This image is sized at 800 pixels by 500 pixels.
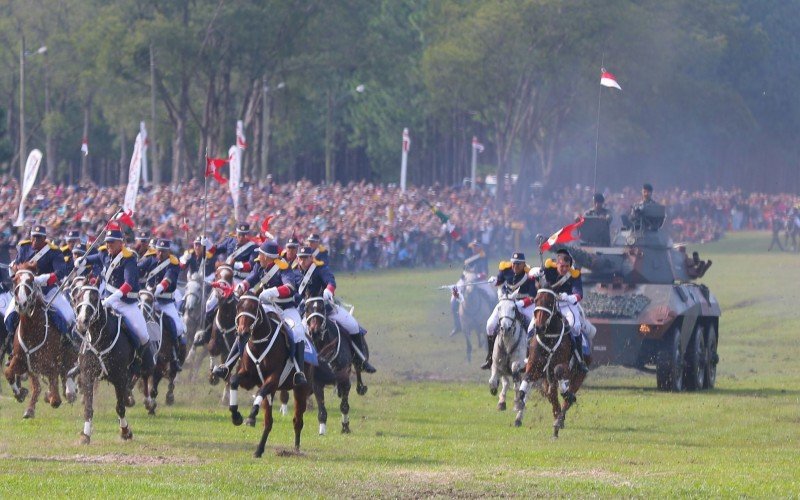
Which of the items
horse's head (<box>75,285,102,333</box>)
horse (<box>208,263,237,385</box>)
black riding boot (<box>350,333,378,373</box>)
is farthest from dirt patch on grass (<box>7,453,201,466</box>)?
horse (<box>208,263,237,385</box>)

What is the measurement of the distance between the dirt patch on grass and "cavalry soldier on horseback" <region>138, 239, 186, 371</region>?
5.42 meters

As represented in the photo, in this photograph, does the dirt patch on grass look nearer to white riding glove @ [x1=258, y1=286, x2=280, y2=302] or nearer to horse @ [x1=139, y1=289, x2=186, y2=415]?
white riding glove @ [x1=258, y1=286, x2=280, y2=302]

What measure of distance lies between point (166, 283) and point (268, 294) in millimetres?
4661

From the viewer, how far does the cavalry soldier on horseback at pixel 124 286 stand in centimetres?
Answer: 2192

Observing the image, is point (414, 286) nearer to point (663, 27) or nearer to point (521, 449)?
point (663, 27)

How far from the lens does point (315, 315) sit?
22.2 meters

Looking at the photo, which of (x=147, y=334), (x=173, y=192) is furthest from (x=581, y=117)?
(x=147, y=334)

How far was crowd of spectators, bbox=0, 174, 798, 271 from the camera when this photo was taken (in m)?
42.2

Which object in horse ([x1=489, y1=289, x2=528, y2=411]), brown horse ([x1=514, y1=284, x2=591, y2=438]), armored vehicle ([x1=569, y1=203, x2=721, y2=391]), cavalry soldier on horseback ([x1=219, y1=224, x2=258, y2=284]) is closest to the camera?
brown horse ([x1=514, y1=284, x2=591, y2=438])

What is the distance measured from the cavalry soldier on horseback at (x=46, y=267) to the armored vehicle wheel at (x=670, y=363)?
1110cm

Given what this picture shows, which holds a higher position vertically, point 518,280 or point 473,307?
point 518,280

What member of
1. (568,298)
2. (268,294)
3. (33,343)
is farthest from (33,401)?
(568,298)

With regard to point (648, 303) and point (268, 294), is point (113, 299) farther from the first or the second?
point (648, 303)

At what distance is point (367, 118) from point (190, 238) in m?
43.8
